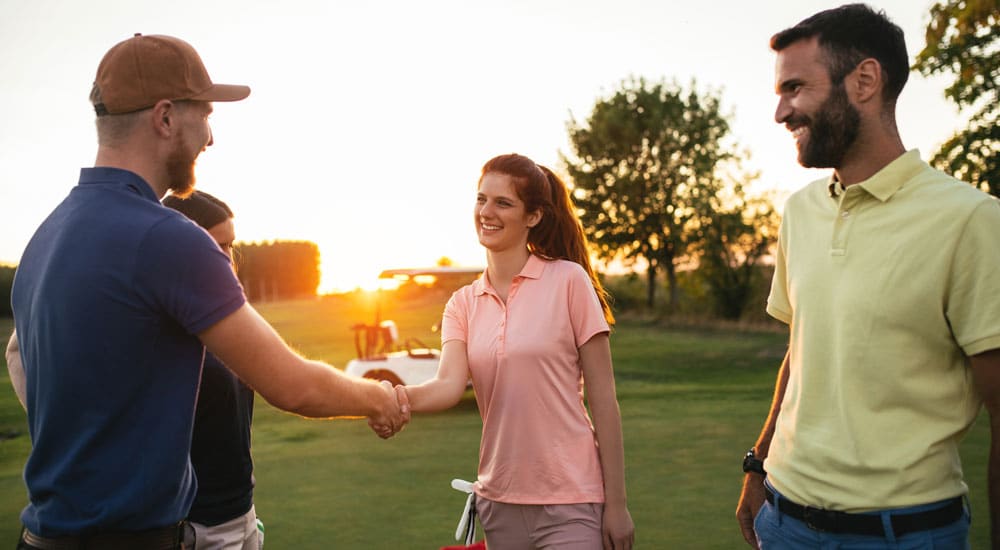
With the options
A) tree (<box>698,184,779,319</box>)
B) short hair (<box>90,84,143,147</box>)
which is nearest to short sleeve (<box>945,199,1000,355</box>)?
short hair (<box>90,84,143,147</box>)

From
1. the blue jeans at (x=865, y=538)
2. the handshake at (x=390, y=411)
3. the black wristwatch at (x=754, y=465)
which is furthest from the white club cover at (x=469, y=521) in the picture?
the blue jeans at (x=865, y=538)

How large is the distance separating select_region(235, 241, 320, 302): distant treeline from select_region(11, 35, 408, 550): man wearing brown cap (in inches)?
2404

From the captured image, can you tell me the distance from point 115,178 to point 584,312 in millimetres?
1553

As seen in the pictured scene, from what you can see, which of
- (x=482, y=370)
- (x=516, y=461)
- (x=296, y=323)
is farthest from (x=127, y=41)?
(x=296, y=323)

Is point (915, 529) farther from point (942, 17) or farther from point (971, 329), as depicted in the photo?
point (942, 17)

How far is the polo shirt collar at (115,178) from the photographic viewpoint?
2.25 m

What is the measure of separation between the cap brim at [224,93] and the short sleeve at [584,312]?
49.1 inches

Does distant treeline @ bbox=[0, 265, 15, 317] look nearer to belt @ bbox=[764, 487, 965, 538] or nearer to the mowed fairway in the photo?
the mowed fairway

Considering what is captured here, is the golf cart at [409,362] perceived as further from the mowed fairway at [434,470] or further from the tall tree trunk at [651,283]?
the tall tree trunk at [651,283]

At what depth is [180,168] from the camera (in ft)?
7.94

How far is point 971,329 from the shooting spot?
2201mm

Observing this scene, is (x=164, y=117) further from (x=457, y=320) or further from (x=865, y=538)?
(x=865, y=538)

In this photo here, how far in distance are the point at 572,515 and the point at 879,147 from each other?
1.47 m

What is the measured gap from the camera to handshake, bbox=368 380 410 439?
3217 millimetres
